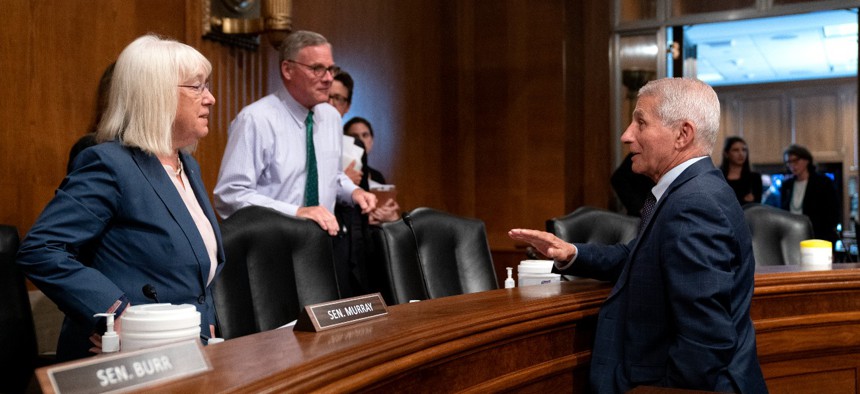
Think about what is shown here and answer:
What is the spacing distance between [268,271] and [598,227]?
4.74 ft

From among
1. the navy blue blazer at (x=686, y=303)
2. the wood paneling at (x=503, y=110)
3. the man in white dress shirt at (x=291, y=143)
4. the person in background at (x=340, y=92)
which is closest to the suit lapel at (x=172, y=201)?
the navy blue blazer at (x=686, y=303)

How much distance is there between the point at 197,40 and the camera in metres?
3.96

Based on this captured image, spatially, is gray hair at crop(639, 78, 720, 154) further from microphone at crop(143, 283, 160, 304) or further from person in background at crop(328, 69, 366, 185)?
person in background at crop(328, 69, 366, 185)

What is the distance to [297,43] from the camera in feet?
10.6

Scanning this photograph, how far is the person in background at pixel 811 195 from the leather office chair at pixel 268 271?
4.50 meters

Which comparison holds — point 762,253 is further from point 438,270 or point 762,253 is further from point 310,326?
point 310,326

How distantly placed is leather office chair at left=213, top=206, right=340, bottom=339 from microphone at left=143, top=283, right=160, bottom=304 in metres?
0.39

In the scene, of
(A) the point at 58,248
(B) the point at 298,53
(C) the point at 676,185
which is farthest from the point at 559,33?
(A) the point at 58,248

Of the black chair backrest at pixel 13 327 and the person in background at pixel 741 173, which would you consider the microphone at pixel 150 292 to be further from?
the person in background at pixel 741 173

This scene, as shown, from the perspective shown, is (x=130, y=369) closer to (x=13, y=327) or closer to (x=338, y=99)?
(x=13, y=327)

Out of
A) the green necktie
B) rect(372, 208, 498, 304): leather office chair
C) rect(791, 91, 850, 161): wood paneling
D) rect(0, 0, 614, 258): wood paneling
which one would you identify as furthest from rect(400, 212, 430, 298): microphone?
rect(791, 91, 850, 161): wood paneling

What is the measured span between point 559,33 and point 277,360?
526cm

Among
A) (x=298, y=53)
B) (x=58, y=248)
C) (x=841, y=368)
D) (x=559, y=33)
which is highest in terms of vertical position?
(x=559, y=33)

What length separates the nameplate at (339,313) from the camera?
5.06ft
